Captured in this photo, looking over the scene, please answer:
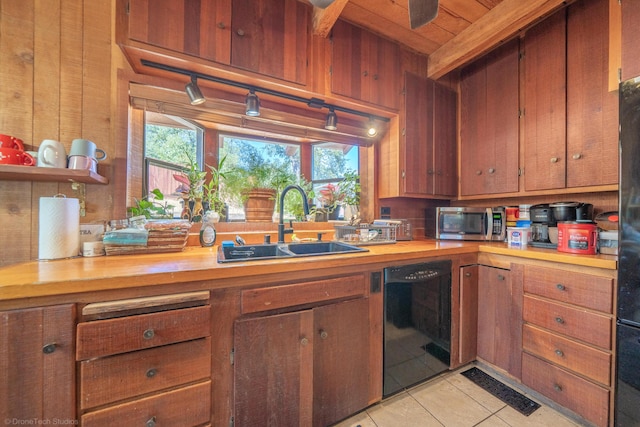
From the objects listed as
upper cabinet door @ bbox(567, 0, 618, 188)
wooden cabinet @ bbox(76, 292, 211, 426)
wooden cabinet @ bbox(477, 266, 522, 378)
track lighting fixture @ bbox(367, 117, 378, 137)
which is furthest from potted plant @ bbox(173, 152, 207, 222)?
upper cabinet door @ bbox(567, 0, 618, 188)

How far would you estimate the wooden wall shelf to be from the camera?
3.31 ft

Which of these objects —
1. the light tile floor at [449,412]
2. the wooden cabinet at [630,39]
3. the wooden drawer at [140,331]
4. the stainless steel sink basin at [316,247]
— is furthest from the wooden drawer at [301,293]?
the wooden cabinet at [630,39]

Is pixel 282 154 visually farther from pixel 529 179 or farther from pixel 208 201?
pixel 529 179

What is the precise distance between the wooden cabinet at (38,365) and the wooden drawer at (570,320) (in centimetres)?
222

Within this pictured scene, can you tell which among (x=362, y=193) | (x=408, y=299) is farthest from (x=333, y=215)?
(x=408, y=299)

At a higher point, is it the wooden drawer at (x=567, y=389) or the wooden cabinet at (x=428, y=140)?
the wooden cabinet at (x=428, y=140)

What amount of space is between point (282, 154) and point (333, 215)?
0.79 meters

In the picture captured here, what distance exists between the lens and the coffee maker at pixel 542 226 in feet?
5.59

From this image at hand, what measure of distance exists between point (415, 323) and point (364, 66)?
6.18 ft

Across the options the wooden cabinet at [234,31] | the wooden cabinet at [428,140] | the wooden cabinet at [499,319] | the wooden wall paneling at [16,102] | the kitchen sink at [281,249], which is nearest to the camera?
the wooden wall paneling at [16,102]

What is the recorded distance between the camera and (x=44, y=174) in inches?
42.0

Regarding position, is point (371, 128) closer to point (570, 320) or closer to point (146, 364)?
point (570, 320)

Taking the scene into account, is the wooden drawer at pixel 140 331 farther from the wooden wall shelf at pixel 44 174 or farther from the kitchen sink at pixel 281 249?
the wooden wall shelf at pixel 44 174

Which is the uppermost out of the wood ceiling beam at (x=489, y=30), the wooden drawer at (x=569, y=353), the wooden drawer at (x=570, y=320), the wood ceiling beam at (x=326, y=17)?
the wood ceiling beam at (x=489, y=30)
